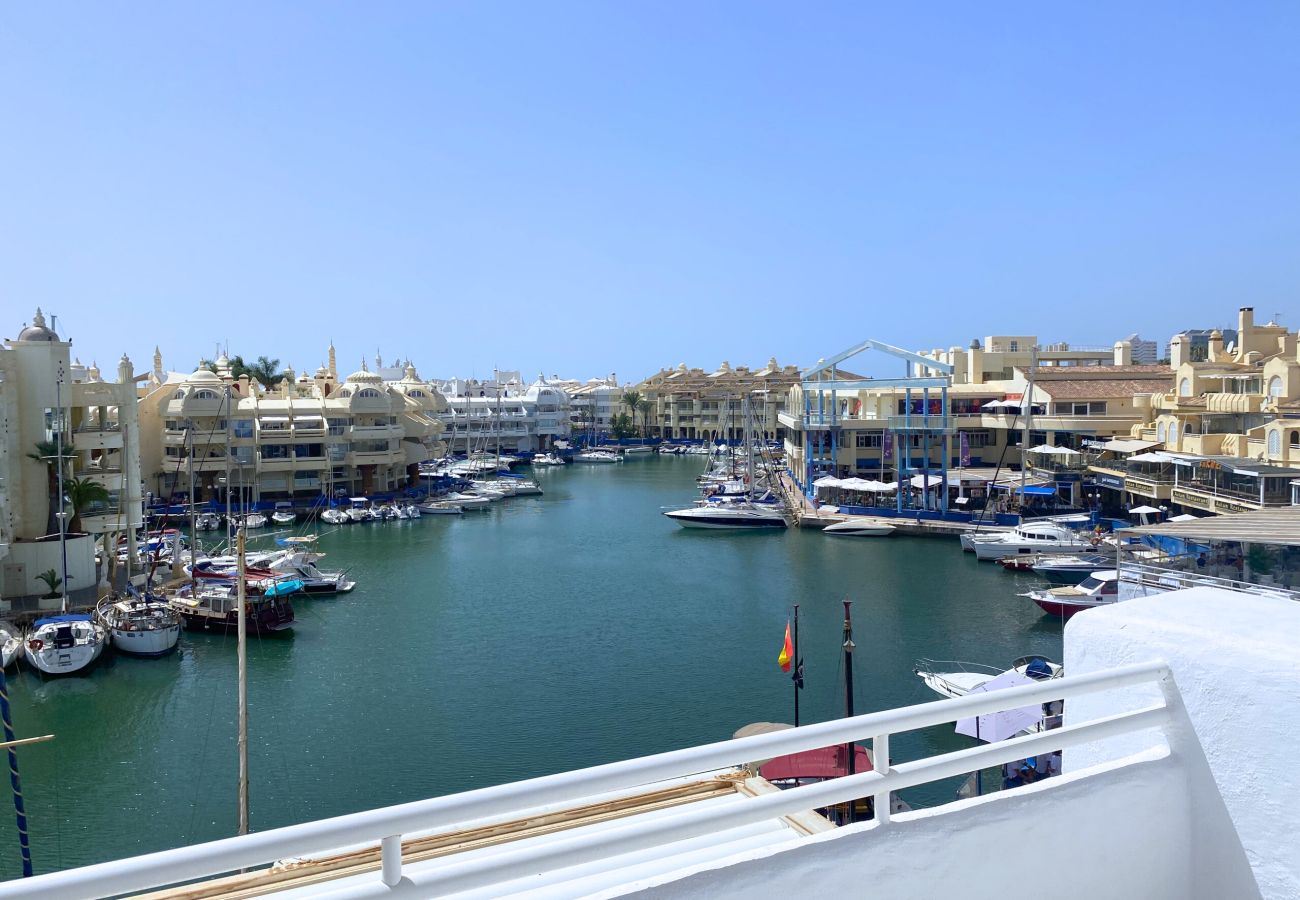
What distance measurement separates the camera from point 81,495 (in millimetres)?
22109

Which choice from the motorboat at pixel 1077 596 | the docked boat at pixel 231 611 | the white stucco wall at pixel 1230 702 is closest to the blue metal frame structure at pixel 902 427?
the motorboat at pixel 1077 596

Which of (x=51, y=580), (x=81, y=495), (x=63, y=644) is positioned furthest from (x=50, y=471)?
(x=63, y=644)

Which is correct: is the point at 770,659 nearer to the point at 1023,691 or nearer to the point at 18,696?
the point at 18,696

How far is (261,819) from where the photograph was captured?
11.9m

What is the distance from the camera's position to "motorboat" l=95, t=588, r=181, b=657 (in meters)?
19.0

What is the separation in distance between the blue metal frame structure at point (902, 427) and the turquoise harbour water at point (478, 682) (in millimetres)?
6627

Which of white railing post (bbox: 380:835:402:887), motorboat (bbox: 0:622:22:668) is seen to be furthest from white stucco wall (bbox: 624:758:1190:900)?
motorboat (bbox: 0:622:22:668)

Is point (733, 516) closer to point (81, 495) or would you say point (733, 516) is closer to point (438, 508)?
point (438, 508)

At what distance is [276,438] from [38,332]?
19.3 m

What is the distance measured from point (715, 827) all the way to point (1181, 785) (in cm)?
125

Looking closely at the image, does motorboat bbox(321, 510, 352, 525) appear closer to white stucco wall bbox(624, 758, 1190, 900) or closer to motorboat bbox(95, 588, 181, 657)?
motorboat bbox(95, 588, 181, 657)

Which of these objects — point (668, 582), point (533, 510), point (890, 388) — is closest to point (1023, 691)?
point (668, 582)

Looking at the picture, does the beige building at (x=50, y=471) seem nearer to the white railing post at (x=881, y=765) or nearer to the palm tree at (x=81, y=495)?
the palm tree at (x=81, y=495)

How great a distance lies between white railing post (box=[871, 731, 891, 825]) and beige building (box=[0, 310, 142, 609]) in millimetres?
22665
